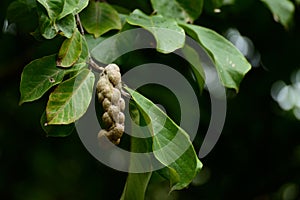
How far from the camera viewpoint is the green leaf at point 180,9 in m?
1.09

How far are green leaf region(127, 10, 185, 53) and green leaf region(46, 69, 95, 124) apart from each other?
16 cm

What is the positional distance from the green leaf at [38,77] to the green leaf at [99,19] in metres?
0.18

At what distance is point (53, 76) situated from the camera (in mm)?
858

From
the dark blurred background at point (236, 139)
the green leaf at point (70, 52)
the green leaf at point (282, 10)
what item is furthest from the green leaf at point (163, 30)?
the dark blurred background at point (236, 139)

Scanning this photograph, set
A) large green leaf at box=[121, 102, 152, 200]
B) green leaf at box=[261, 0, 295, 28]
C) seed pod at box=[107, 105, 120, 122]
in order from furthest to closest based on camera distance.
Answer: green leaf at box=[261, 0, 295, 28]
large green leaf at box=[121, 102, 152, 200]
seed pod at box=[107, 105, 120, 122]

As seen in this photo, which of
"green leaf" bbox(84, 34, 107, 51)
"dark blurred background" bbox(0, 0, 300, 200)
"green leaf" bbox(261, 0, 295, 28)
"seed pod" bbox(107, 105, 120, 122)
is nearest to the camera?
"seed pod" bbox(107, 105, 120, 122)

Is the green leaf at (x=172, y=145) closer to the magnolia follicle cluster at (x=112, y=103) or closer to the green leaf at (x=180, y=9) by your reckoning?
the magnolia follicle cluster at (x=112, y=103)

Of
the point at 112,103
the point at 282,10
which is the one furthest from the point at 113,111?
the point at 282,10

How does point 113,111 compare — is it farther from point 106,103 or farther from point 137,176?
point 137,176

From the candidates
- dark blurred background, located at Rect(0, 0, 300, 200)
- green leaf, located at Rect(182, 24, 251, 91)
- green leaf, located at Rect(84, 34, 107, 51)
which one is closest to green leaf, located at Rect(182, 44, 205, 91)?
green leaf, located at Rect(182, 24, 251, 91)

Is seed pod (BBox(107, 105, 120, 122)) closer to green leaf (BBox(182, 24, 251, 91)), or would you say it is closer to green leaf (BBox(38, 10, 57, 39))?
green leaf (BBox(38, 10, 57, 39))

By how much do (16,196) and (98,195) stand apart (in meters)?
0.36

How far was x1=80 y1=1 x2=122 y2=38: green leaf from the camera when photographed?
1.04 meters

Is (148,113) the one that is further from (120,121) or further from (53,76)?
(53,76)
